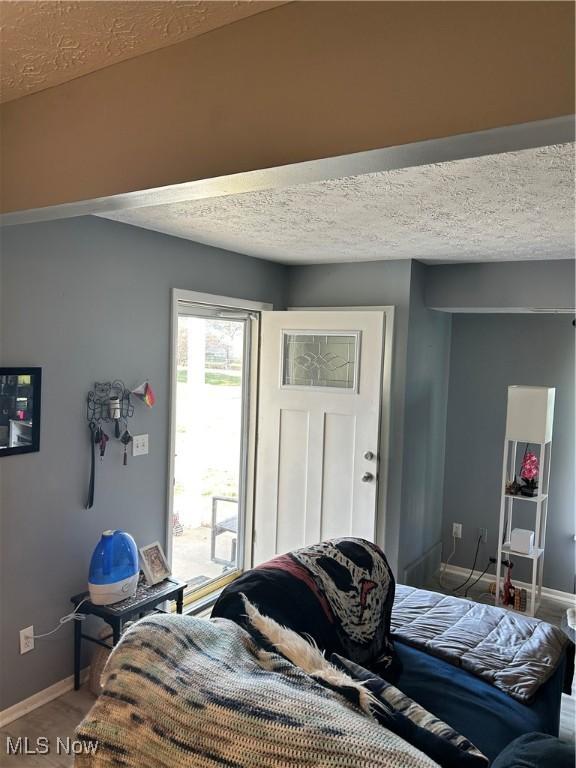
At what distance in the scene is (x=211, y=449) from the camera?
4.29m

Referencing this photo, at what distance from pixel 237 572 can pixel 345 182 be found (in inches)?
119

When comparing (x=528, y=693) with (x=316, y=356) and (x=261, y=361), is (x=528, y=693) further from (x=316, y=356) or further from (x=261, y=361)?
(x=261, y=361)

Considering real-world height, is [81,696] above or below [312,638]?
below

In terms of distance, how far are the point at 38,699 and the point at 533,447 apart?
3.45 m

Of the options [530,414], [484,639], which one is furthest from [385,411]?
[484,639]

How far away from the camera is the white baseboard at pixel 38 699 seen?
8.02ft

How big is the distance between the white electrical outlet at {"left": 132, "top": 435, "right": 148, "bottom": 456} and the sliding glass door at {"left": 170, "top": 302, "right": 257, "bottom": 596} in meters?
0.90

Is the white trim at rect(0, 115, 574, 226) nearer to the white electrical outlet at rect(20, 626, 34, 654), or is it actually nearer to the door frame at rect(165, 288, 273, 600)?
the door frame at rect(165, 288, 273, 600)

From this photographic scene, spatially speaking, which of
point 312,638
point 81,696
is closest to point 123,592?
point 81,696

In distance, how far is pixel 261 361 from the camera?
392 centimetres

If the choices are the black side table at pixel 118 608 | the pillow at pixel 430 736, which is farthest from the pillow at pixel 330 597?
the black side table at pixel 118 608

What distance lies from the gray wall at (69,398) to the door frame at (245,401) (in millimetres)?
48

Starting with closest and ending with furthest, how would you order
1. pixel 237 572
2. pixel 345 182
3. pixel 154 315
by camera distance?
pixel 345 182 < pixel 154 315 < pixel 237 572

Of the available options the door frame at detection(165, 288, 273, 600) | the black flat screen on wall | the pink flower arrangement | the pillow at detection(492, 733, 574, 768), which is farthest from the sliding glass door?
the pillow at detection(492, 733, 574, 768)
